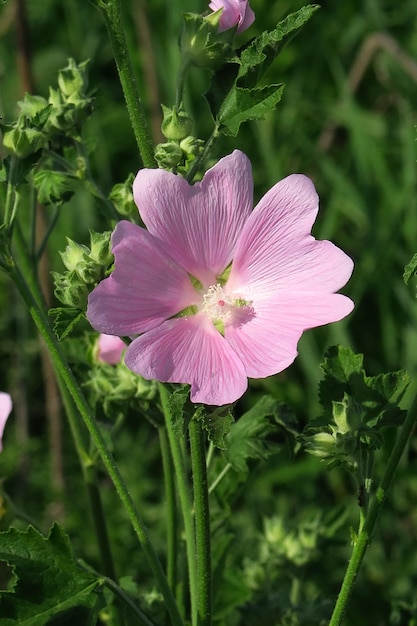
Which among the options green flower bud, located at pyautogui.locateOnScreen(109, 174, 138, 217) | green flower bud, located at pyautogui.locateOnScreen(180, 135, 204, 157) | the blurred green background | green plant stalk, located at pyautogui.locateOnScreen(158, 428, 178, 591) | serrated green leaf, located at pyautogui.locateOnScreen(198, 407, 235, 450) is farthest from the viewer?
the blurred green background

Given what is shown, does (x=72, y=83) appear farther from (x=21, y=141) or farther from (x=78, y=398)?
(x=78, y=398)

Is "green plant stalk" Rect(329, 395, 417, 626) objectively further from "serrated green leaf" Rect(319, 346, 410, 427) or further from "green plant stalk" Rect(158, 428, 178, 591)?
"green plant stalk" Rect(158, 428, 178, 591)

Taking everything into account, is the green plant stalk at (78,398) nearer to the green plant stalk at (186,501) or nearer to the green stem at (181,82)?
the green plant stalk at (186,501)

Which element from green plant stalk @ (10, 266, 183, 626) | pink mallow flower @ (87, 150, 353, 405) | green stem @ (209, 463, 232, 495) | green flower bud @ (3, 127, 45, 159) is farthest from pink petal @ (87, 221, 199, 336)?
green stem @ (209, 463, 232, 495)

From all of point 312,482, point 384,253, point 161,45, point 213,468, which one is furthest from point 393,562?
point 161,45

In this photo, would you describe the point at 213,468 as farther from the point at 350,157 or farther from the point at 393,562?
the point at 350,157

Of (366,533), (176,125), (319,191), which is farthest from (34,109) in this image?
(319,191)

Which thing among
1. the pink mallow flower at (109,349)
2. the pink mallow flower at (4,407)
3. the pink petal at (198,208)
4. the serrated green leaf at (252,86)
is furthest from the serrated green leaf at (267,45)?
the pink mallow flower at (4,407)
